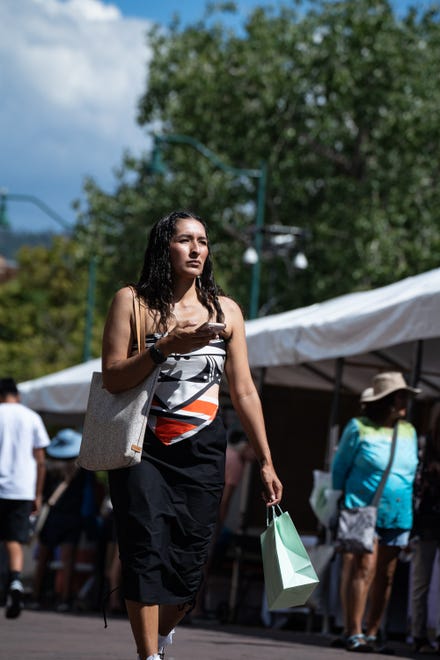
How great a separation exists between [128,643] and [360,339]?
103 inches

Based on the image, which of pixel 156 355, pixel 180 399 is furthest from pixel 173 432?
pixel 156 355

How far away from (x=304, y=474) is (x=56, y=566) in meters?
4.38

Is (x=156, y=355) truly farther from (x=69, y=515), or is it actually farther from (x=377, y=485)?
(x=69, y=515)

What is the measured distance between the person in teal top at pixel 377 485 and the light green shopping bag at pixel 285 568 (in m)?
3.63

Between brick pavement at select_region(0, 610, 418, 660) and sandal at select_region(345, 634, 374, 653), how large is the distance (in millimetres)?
80

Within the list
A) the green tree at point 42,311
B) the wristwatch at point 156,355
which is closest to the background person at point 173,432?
the wristwatch at point 156,355

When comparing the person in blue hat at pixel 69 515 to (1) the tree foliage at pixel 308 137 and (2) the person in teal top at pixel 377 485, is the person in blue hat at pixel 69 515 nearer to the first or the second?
(2) the person in teal top at pixel 377 485

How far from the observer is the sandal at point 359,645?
913cm

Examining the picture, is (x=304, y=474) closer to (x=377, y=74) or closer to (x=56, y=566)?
(x=56, y=566)

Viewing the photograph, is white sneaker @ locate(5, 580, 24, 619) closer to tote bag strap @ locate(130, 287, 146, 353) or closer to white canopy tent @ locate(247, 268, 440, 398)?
white canopy tent @ locate(247, 268, 440, 398)

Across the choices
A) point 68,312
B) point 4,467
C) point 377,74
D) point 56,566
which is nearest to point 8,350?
point 68,312

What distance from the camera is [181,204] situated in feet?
138

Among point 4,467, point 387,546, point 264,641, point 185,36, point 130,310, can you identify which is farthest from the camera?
point 185,36

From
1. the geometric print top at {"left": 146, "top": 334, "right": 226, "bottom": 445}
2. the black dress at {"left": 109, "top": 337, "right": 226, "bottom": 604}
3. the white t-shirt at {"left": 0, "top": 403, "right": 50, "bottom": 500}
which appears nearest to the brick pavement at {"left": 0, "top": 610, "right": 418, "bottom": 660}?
the white t-shirt at {"left": 0, "top": 403, "right": 50, "bottom": 500}
